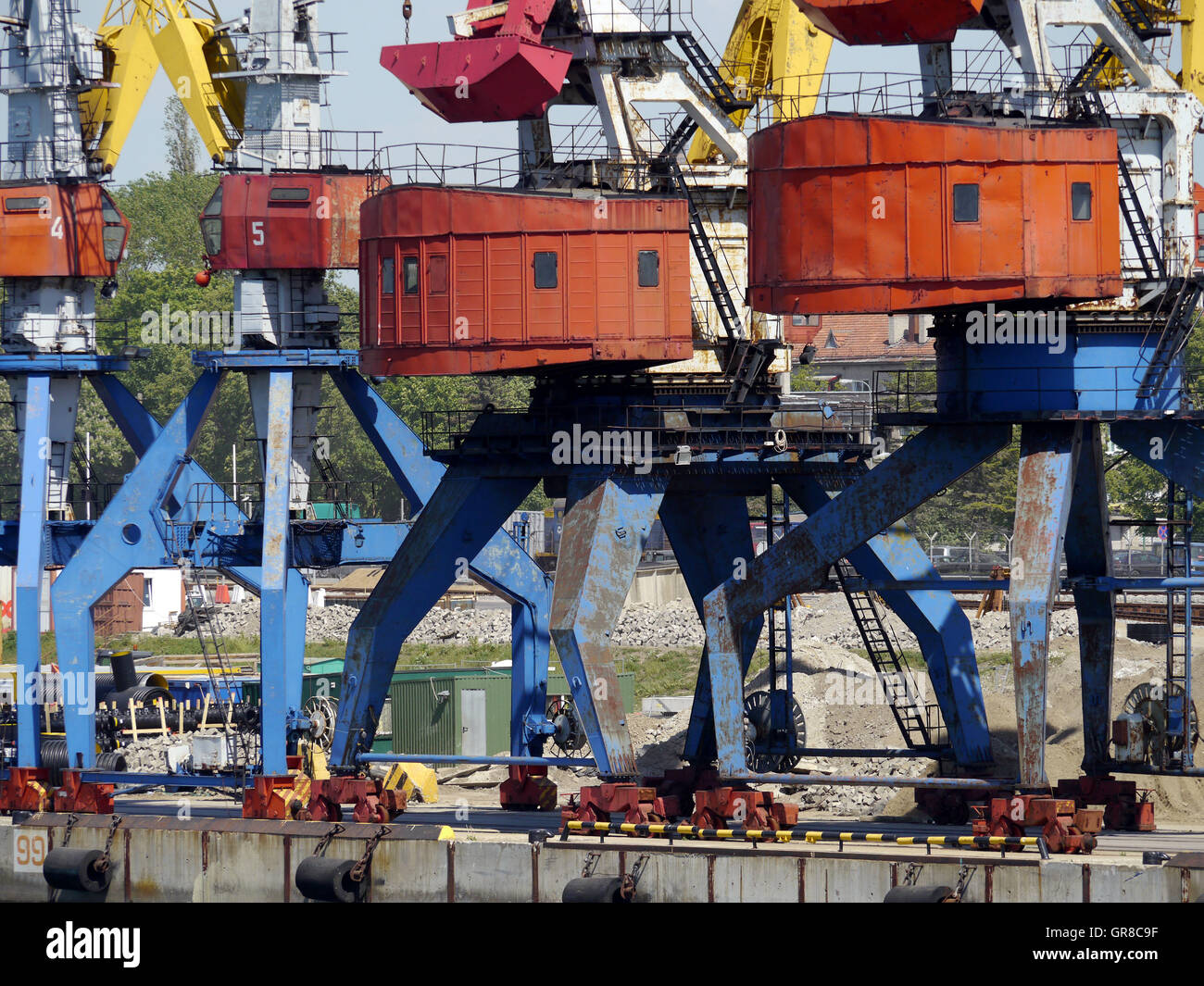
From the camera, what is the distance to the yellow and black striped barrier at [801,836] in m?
35.8

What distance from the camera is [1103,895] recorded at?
1326 inches

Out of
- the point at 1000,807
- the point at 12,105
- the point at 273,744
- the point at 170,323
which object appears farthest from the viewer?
the point at 170,323

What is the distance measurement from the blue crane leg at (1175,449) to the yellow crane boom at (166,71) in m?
21.6

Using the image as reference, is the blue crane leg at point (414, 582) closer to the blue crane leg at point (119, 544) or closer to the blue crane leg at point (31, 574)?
the blue crane leg at point (119, 544)

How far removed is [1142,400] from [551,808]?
49.3ft

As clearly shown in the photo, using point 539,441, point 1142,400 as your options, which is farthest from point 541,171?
point 1142,400

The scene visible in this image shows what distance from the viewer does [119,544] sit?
49.1 m

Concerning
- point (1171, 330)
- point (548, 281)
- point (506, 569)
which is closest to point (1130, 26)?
point (1171, 330)

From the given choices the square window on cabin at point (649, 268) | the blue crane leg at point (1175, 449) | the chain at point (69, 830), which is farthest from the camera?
the chain at point (69, 830)

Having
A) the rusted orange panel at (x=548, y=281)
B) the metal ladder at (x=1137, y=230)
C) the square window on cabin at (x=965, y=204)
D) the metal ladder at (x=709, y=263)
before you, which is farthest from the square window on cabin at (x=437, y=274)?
the metal ladder at (x=1137, y=230)

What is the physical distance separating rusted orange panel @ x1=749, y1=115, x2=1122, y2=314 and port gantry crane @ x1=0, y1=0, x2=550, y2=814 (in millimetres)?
13914

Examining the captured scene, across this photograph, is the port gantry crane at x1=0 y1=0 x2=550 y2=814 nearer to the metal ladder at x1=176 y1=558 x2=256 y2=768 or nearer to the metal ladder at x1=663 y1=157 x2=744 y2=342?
the metal ladder at x1=176 y1=558 x2=256 y2=768

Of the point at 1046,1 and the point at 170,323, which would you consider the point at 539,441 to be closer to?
the point at 1046,1

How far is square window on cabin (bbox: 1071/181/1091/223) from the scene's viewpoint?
36.8 metres
